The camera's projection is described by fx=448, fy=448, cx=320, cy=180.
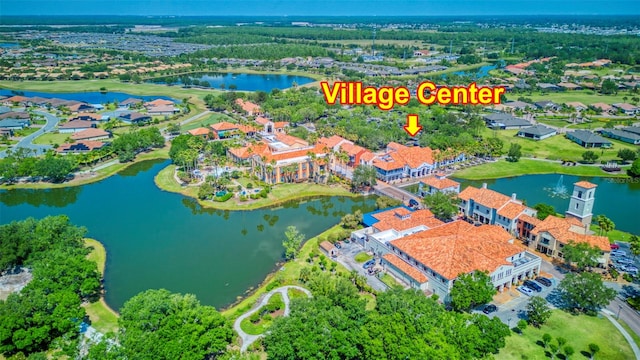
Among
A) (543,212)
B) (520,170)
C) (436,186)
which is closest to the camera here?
(543,212)

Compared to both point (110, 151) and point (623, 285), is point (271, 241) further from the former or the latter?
point (110, 151)

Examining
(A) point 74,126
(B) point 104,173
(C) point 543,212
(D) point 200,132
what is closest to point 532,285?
(C) point 543,212

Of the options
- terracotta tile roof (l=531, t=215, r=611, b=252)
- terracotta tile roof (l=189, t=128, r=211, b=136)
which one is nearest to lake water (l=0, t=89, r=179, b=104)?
terracotta tile roof (l=189, t=128, r=211, b=136)

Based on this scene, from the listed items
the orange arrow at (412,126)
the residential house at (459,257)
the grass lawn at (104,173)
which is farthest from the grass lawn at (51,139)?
the residential house at (459,257)

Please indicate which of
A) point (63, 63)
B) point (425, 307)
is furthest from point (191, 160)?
point (63, 63)

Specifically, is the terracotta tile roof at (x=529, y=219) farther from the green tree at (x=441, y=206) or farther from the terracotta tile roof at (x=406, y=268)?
the terracotta tile roof at (x=406, y=268)

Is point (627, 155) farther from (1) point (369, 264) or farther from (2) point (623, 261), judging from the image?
(1) point (369, 264)
